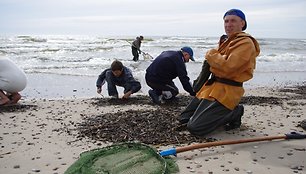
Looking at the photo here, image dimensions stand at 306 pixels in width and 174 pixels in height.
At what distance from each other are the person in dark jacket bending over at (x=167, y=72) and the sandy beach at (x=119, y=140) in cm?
38

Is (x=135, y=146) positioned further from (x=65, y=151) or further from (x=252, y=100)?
(x=252, y=100)

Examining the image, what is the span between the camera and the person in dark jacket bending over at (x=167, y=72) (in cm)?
620

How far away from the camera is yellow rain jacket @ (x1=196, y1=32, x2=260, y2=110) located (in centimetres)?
419

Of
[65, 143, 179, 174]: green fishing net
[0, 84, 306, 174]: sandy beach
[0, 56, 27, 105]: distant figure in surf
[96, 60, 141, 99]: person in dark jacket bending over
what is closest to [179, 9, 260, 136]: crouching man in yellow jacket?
[0, 84, 306, 174]: sandy beach

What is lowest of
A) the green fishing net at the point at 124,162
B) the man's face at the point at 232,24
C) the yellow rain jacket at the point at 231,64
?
the green fishing net at the point at 124,162

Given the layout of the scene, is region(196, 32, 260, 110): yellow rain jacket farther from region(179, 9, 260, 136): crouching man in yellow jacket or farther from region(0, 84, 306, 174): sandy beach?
region(0, 84, 306, 174): sandy beach

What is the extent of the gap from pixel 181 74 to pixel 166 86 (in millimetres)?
773

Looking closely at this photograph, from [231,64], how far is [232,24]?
0.61 metres

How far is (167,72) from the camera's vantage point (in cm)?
668

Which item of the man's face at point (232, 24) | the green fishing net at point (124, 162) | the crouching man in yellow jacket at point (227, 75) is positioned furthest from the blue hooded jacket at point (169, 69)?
the green fishing net at point (124, 162)

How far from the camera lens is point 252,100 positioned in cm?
731

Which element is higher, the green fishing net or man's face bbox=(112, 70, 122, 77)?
man's face bbox=(112, 70, 122, 77)

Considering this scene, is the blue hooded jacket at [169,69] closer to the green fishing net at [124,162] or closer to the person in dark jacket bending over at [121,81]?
the person in dark jacket bending over at [121,81]

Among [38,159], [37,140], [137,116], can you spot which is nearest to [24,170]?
[38,159]
